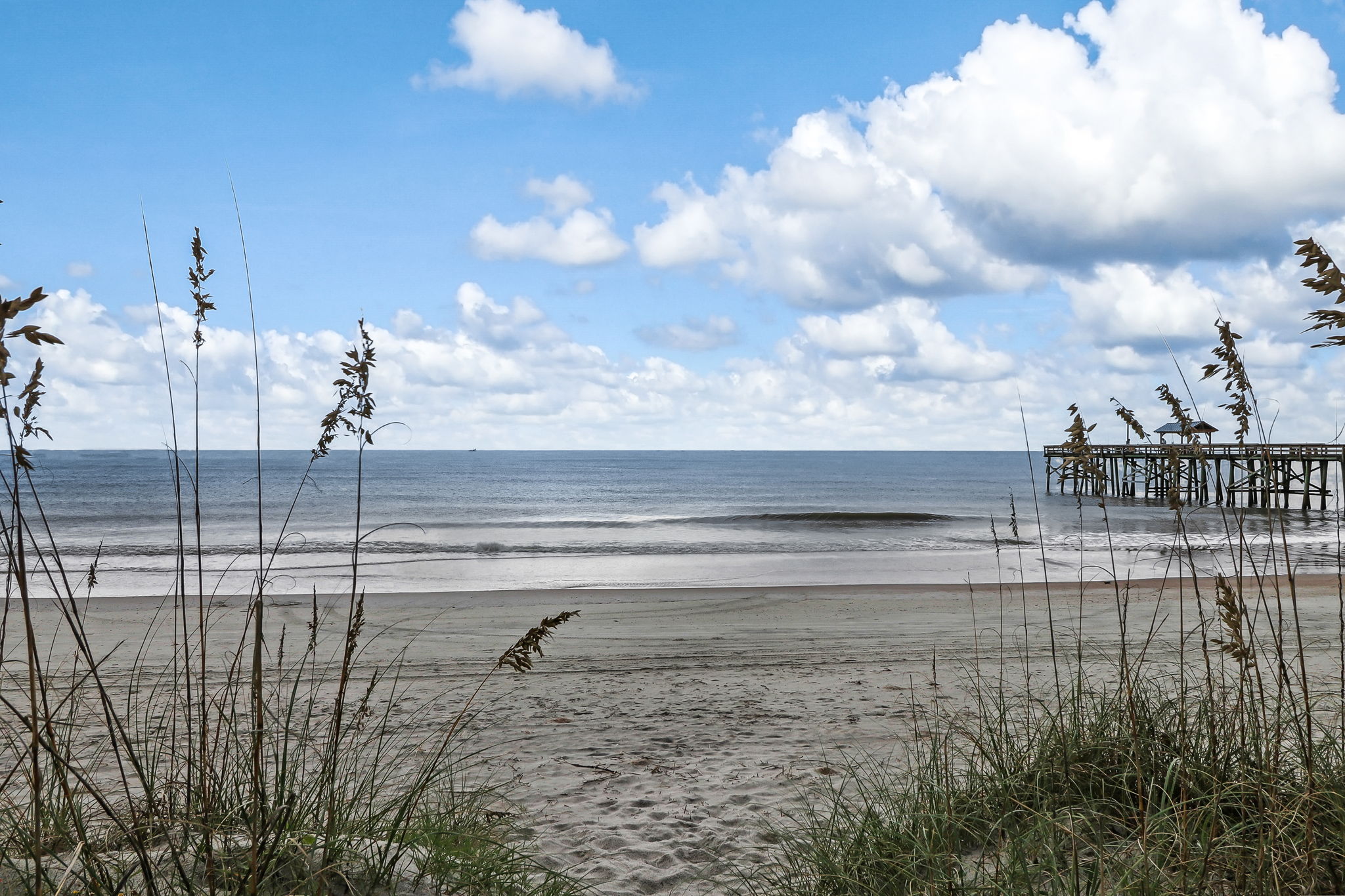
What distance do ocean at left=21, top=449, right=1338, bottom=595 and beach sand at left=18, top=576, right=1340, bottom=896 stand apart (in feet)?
4.27

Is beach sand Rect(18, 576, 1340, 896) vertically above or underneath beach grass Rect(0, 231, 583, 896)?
underneath

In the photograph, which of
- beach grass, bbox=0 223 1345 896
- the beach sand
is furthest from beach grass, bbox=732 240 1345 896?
the beach sand

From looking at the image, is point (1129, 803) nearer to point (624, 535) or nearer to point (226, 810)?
point (226, 810)

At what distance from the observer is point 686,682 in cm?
768

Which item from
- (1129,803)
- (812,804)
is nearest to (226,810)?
(812,804)

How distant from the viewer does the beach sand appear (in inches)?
166

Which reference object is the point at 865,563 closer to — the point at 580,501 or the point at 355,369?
the point at 355,369

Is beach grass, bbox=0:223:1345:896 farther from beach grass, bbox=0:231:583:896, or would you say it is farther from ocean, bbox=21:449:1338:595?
ocean, bbox=21:449:1338:595

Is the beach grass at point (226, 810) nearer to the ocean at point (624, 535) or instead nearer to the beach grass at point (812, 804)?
the beach grass at point (812, 804)

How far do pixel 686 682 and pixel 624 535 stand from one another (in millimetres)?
20912

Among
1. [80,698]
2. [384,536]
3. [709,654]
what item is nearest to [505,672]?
[709,654]

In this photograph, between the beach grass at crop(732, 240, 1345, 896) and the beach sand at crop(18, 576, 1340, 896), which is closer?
the beach grass at crop(732, 240, 1345, 896)

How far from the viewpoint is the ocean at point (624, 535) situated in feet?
56.0

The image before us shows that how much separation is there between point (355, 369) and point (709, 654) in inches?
284
